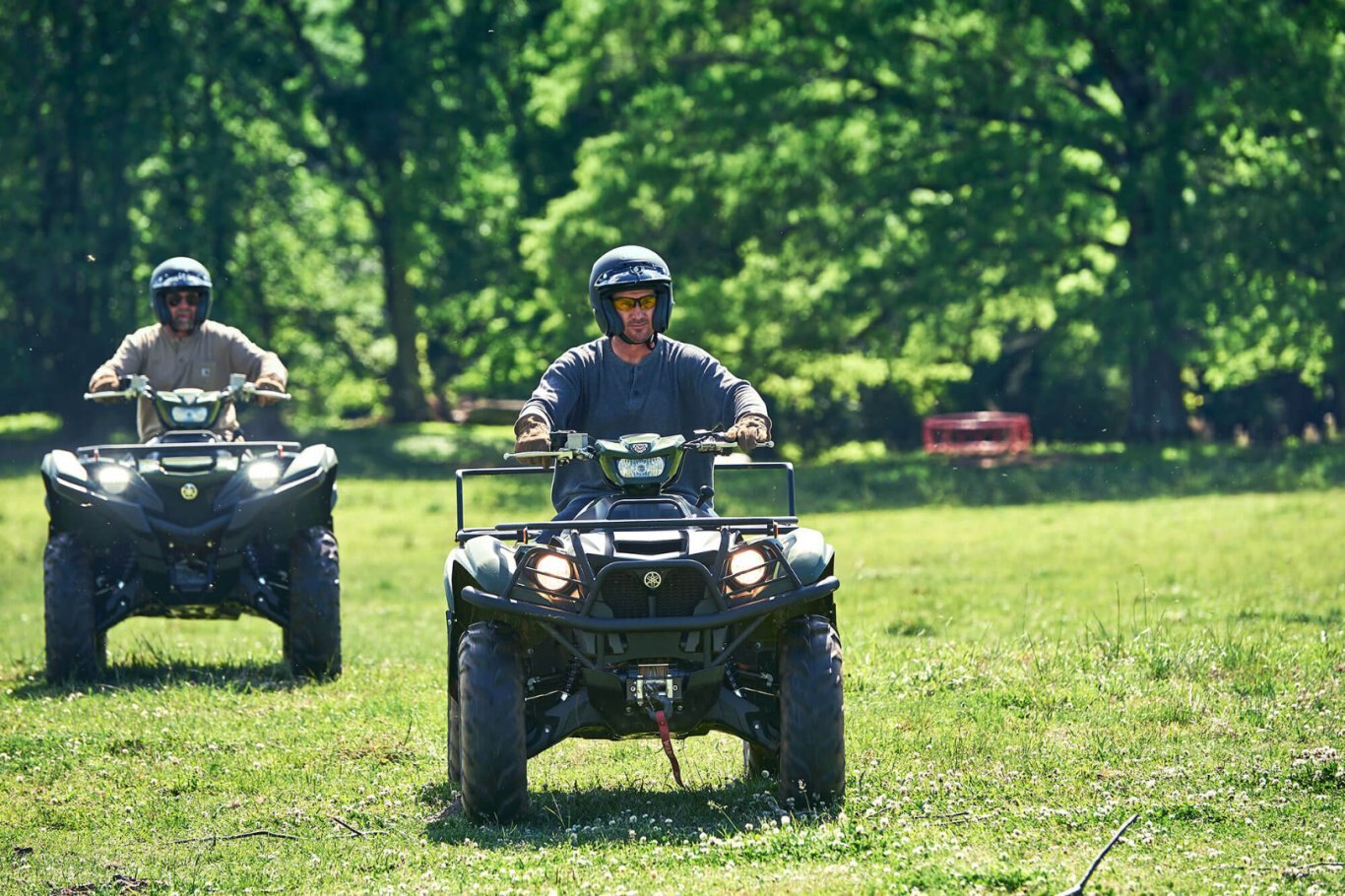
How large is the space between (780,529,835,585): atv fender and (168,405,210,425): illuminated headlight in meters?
5.51

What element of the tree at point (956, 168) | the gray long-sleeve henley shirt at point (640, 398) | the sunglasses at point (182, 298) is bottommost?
the gray long-sleeve henley shirt at point (640, 398)

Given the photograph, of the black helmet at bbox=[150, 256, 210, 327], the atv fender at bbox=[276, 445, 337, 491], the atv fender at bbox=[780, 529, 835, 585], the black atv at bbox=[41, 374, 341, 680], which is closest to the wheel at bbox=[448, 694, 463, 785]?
the atv fender at bbox=[780, 529, 835, 585]

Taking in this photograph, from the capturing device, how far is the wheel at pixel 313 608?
11.9 metres

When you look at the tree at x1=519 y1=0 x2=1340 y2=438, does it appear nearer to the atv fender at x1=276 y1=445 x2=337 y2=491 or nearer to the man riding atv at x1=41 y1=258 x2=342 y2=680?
the atv fender at x1=276 y1=445 x2=337 y2=491

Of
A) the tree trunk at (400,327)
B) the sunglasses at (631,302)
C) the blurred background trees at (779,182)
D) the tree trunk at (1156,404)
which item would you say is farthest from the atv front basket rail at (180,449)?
the tree trunk at (400,327)

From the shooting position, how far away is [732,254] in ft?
123

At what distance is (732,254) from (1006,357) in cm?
1069

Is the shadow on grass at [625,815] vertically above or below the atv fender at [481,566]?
below

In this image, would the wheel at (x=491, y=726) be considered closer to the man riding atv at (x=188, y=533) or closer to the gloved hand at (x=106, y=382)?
the man riding atv at (x=188, y=533)

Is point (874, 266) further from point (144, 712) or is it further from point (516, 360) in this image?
point (144, 712)

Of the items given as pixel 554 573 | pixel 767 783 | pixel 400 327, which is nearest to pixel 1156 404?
pixel 400 327

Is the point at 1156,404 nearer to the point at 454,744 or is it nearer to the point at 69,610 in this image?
the point at 69,610

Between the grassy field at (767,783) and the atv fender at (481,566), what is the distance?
0.90m

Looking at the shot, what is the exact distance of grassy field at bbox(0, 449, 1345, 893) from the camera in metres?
6.82
